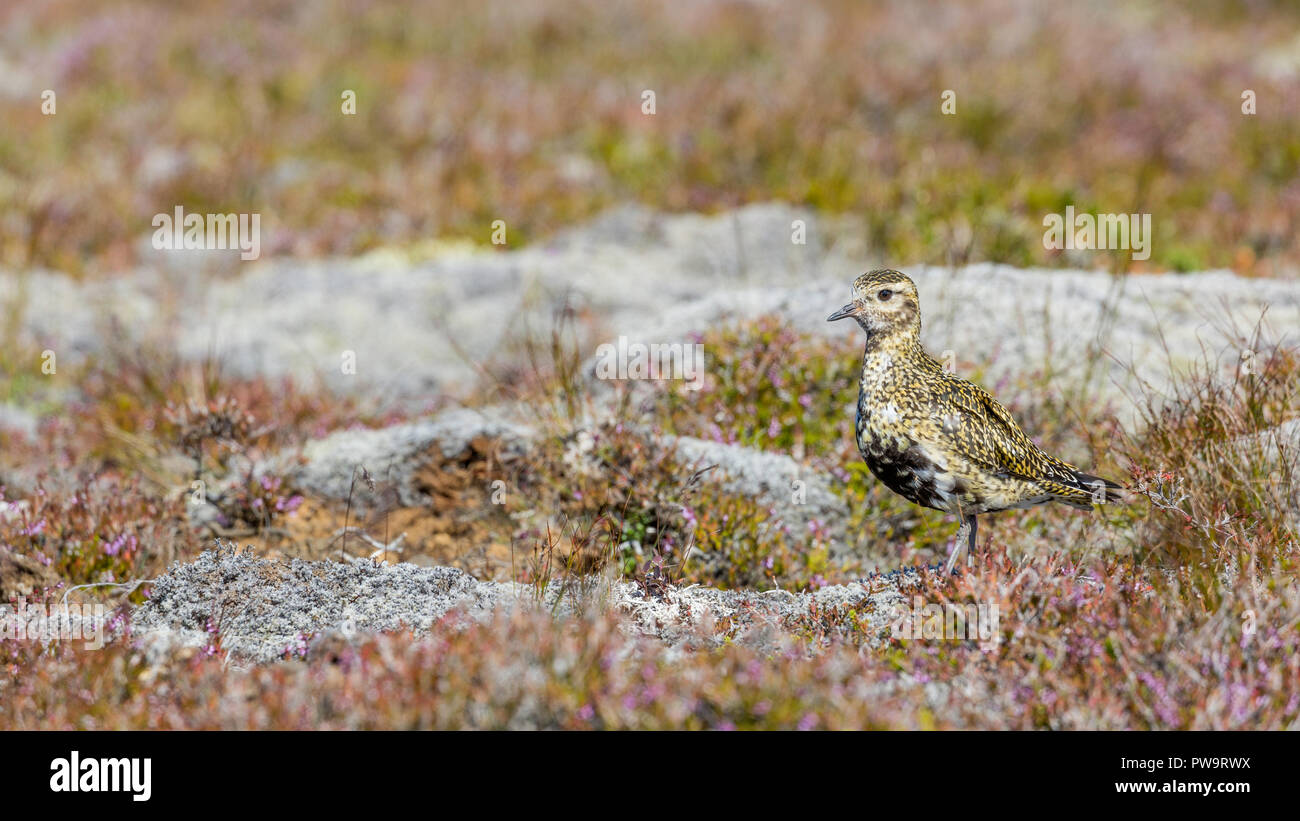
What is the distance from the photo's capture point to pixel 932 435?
186 inches

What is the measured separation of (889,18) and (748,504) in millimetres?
14067

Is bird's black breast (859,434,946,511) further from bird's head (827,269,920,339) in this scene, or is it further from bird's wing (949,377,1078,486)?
bird's head (827,269,920,339)

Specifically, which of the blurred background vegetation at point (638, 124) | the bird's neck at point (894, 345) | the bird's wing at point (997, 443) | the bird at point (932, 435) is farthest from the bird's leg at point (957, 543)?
the blurred background vegetation at point (638, 124)

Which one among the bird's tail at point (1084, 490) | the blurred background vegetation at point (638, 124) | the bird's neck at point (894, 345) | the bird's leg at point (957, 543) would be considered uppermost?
the blurred background vegetation at point (638, 124)

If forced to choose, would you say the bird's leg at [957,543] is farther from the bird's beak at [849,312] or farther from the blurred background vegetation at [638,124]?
the blurred background vegetation at [638,124]

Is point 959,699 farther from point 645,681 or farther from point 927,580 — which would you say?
point 645,681

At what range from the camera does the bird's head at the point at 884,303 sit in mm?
4926

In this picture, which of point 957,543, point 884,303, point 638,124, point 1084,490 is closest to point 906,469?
point 957,543

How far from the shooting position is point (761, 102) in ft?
45.4

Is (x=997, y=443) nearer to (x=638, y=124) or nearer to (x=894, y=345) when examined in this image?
(x=894, y=345)

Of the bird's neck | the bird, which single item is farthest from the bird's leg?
the bird's neck

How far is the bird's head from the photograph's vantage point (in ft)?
16.2

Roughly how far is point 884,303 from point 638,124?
956 cm
